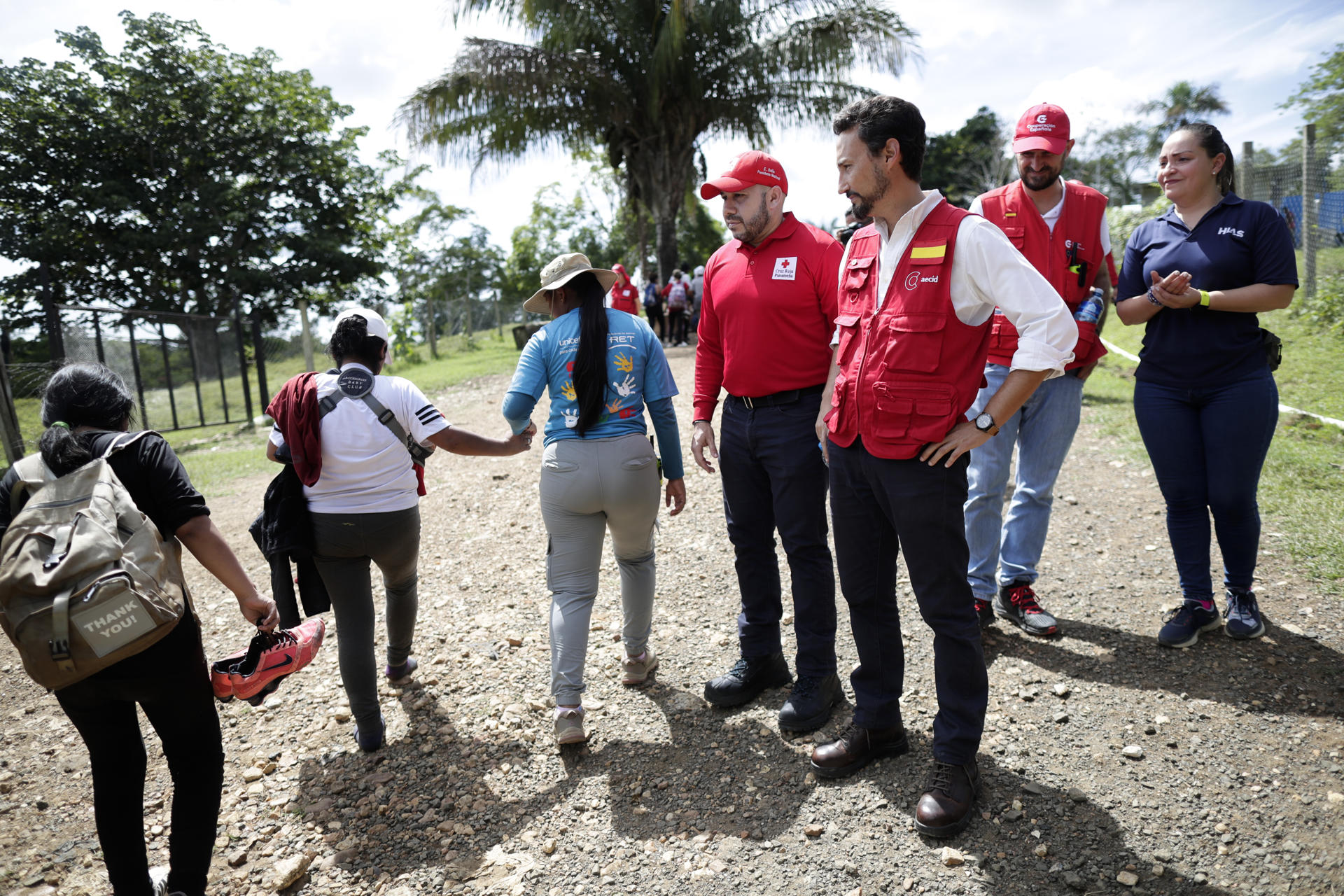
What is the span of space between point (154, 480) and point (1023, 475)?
3.52m

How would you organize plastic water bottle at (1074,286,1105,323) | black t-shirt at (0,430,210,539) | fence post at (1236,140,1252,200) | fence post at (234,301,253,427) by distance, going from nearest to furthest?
black t-shirt at (0,430,210,539)
plastic water bottle at (1074,286,1105,323)
fence post at (1236,140,1252,200)
fence post at (234,301,253,427)

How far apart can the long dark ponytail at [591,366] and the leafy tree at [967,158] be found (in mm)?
45357

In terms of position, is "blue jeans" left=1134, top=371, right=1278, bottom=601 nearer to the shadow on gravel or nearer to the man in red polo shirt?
the shadow on gravel

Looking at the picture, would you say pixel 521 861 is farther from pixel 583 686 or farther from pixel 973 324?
pixel 973 324

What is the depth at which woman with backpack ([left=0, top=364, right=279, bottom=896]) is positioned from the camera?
7.73ft

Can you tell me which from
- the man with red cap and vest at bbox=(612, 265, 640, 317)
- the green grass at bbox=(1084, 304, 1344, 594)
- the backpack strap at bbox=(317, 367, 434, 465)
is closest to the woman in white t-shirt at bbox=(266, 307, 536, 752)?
the backpack strap at bbox=(317, 367, 434, 465)

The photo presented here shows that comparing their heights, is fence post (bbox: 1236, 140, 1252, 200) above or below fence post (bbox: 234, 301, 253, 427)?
above

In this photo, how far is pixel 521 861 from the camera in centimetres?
279

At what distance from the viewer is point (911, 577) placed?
8.30 feet

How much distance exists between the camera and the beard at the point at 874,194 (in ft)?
8.27

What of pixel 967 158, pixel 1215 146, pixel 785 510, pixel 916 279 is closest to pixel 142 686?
pixel 785 510

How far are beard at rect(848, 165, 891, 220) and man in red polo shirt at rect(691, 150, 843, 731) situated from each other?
0.56 m

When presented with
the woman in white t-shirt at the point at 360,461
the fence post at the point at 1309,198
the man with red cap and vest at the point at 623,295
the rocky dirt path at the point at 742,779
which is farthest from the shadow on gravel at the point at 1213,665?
the man with red cap and vest at the point at 623,295

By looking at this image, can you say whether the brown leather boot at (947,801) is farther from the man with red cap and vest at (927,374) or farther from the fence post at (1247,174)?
the fence post at (1247,174)
